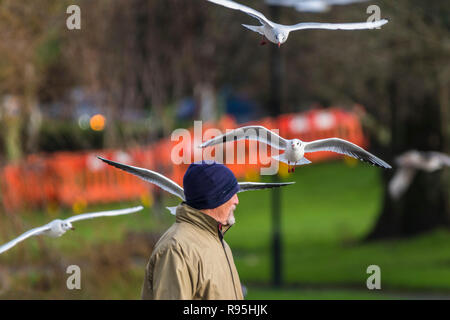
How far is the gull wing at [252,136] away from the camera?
4332 millimetres

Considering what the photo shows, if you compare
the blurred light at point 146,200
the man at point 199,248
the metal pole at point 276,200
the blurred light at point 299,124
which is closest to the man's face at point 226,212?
the man at point 199,248

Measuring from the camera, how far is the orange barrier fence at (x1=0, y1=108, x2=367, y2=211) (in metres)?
12.9

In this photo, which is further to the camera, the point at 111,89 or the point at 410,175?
the point at 410,175

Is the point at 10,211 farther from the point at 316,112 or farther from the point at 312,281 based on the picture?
the point at 316,112

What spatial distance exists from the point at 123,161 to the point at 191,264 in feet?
37.9

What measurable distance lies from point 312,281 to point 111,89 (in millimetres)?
5370

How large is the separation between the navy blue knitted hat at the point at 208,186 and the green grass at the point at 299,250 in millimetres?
6464

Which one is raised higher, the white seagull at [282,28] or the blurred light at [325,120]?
the blurred light at [325,120]

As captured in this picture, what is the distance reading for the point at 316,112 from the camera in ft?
106

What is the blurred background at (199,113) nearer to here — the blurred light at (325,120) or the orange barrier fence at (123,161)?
the orange barrier fence at (123,161)

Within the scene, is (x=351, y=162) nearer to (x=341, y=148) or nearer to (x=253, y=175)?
(x=253, y=175)

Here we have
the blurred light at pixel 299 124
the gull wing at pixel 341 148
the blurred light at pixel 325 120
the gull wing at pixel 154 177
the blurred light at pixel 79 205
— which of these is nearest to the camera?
the gull wing at pixel 154 177
